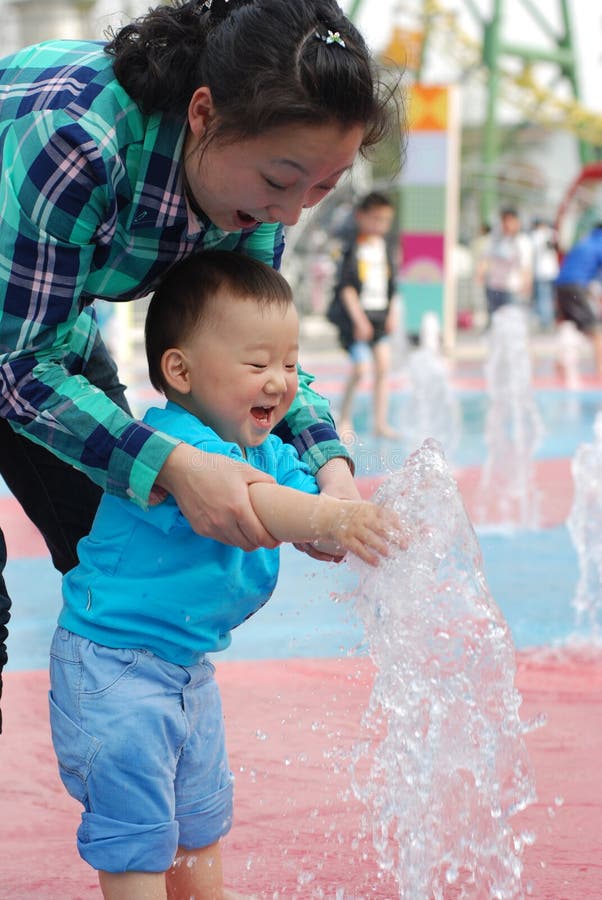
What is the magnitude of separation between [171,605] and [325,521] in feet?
0.94

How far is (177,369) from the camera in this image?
1896mm

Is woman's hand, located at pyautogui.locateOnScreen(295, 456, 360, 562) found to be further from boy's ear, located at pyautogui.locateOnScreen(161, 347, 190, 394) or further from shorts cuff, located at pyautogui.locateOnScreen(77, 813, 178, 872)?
shorts cuff, located at pyautogui.locateOnScreen(77, 813, 178, 872)

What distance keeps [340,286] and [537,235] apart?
11.7 meters

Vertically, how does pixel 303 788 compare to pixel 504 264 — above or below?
above

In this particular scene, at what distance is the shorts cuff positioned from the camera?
1782mm

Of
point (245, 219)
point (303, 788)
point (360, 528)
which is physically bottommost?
point (303, 788)

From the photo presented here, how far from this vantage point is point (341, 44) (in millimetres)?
1723


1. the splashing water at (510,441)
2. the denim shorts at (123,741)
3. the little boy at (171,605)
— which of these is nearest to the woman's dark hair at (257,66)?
the little boy at (171,605)

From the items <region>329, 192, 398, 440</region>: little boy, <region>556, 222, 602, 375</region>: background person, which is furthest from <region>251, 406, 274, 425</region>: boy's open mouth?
<region>556, 222, 602, 375</region>: background person

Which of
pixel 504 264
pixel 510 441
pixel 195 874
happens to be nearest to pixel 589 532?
pixel 195 874

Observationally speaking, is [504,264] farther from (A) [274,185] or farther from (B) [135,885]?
(B) [135,885]

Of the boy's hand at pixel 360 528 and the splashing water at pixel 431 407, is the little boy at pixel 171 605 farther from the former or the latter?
the splashing water at pixel 431 407

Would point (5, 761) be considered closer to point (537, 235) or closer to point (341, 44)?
point (341, 44)

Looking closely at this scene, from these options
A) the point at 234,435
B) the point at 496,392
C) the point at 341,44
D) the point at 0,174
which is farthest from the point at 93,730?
the point at 496,392
